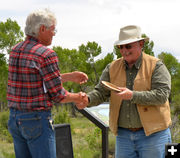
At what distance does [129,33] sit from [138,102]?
68cm

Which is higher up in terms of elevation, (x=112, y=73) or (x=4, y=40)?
(x=112, y=73)

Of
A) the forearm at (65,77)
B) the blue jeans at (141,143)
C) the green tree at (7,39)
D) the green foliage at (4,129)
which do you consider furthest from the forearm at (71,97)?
the green tree at (7,39)

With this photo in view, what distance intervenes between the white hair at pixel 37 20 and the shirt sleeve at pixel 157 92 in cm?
102

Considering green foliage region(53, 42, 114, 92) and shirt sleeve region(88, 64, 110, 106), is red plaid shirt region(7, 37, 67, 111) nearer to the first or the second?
shirt sleeve region(88, 64, 110, 106)

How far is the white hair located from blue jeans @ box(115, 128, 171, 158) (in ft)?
4.30

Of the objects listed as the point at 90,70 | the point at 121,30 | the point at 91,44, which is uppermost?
the point at 121,30

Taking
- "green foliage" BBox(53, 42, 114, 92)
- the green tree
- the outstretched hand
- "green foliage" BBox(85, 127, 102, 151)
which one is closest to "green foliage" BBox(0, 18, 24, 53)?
the green tree

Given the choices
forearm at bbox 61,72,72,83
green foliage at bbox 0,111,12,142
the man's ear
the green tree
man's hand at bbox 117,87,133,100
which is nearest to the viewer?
the man's ear

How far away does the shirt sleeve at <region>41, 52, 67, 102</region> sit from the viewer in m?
2.44

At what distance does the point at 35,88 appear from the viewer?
245 cm

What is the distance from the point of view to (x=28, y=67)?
2.44 m

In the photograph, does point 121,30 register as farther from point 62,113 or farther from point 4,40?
point 4,40

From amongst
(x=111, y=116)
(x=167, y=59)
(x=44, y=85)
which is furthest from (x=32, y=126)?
(x=167, y=59)

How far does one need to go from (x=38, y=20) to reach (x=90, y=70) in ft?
89.7
